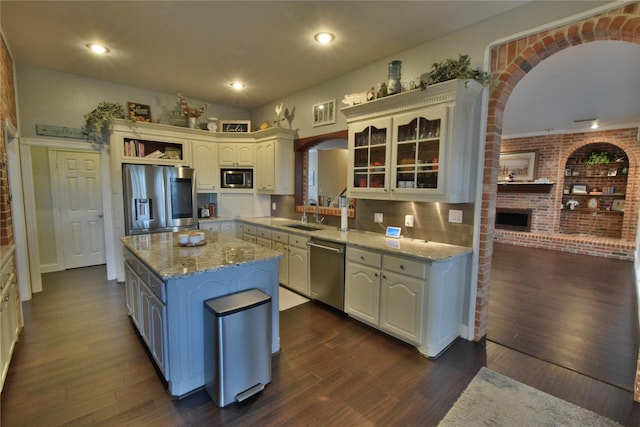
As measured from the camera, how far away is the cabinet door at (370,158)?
3.01m

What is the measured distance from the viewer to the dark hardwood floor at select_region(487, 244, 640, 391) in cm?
248

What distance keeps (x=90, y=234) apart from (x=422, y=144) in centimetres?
566

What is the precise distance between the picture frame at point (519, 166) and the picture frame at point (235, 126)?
6627 mm

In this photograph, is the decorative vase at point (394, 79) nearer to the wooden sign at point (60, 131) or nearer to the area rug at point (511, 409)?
the area rug at point (511, 409)

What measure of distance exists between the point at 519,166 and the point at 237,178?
6902 millimetres

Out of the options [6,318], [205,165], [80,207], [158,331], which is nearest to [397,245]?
[158,331]

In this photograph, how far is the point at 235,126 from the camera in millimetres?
5035

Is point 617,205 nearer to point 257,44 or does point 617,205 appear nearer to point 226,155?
point 257,44

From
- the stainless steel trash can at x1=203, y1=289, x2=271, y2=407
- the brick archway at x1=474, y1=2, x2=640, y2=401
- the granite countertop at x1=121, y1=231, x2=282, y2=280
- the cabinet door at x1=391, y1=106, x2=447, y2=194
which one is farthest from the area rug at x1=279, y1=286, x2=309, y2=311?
the brick archway at x1=474, y1=2, x2=640, y2=401

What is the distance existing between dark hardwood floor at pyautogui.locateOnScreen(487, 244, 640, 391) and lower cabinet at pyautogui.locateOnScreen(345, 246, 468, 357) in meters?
0.66

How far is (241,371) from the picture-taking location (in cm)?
192

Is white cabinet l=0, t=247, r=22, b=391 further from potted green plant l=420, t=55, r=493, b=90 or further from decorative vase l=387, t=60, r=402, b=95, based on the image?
potted green plant l=420, t=55, r=493, b=90

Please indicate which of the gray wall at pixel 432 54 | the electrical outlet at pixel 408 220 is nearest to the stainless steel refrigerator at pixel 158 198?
the gray wall at pixel 432 54

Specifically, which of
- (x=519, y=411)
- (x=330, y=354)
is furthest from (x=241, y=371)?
(x=519, y=411)
